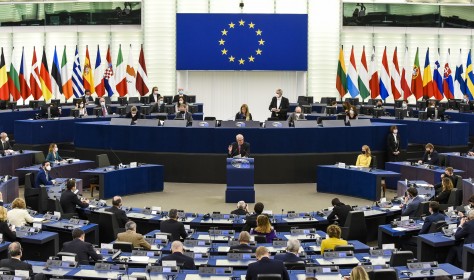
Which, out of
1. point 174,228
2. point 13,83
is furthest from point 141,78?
point 174,228

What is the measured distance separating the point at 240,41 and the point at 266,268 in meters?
30.0

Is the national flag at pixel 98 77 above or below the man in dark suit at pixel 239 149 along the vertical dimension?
above

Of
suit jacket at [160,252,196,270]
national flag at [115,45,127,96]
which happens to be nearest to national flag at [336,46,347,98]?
national flag at [115,45,127,96]

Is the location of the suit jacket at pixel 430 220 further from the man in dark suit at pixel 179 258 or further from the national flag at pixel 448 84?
the national flag at pixel 448 84

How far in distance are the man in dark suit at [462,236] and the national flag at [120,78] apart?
83.0 feet

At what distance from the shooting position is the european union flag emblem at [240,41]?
43.4 meters

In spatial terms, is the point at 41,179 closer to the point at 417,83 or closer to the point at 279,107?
the point at 279,107

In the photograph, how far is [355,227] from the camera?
822 inches

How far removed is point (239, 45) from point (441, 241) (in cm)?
2635

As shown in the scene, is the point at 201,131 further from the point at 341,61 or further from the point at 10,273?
the point at 10,273

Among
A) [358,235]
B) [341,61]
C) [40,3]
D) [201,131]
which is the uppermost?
[40,3]

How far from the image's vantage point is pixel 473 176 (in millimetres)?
28094

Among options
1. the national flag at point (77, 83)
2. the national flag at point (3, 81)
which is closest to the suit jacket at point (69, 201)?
the national flag at point (3, 81)

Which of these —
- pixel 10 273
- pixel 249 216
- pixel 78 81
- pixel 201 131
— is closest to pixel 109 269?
pixel 10 273
